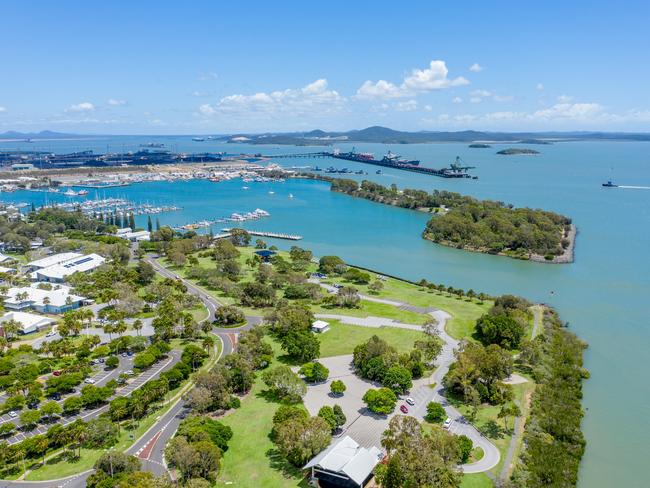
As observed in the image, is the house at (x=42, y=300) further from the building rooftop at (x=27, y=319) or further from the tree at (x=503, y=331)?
the tree at (x=503, y=331)

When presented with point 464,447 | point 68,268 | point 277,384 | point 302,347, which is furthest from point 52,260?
point 464,447

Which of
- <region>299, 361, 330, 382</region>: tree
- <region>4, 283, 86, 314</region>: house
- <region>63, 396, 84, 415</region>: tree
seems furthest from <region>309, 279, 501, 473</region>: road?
<region>4, 283, 86, 314</region>: house

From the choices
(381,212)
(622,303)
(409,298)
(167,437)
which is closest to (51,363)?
(167,437)

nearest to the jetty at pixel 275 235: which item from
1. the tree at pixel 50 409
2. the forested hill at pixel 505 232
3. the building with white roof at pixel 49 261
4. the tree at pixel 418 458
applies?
the forested hill at pixel 505 232

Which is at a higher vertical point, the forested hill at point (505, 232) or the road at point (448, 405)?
the forested hill at point (505, 232)

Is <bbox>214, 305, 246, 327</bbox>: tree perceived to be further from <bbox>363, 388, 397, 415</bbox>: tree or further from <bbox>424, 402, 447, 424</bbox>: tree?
<bbox>424, 402, 447, 424</bbox>: tree

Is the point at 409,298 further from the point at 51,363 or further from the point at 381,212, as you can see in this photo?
the point at 381,212

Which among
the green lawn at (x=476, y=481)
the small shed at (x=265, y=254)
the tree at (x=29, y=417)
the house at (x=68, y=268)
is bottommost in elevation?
the green lawn at (x=476, y=481)

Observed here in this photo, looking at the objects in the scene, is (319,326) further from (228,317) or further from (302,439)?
(302,439)
